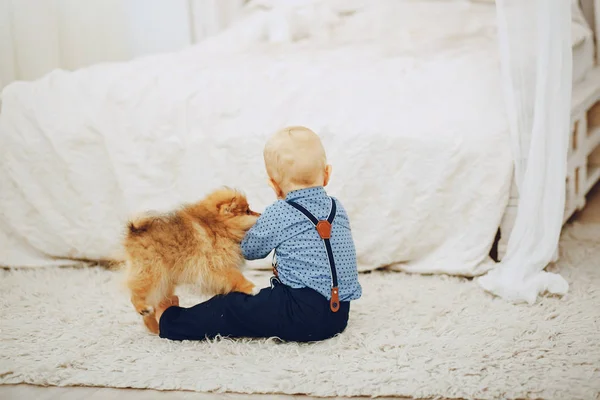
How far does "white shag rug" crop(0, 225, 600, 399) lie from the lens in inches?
56.1

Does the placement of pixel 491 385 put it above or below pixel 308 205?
below

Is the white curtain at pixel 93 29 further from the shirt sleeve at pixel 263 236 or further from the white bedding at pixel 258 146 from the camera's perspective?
the shirt sleeve at pixel 263 236

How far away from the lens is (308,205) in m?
1.63

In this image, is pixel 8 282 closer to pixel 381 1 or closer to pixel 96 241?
pixel 96 241

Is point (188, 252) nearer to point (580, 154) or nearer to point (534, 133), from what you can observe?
point (534, 133)

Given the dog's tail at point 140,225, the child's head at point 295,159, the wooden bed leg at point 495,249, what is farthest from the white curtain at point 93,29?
the wooden bed leg at point 495,249

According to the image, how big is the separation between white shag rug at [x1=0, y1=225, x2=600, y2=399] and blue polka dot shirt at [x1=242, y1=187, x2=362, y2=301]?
0.47ft

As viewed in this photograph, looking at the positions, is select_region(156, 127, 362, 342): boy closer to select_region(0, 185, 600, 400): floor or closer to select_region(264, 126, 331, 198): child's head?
select_region(264, 126, 331, 198): child's head

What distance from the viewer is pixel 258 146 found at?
85.5 inches

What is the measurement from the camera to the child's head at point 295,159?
1620 millimetres

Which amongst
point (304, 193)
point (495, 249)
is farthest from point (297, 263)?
point (495, 249)

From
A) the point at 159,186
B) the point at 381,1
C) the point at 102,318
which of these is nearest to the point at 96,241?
the point at 159,186

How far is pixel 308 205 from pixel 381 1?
201 centimetres

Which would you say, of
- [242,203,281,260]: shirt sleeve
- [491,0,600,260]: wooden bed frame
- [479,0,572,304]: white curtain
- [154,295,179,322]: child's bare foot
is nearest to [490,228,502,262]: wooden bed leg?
[491,0,600,260]: wooden bed frame
